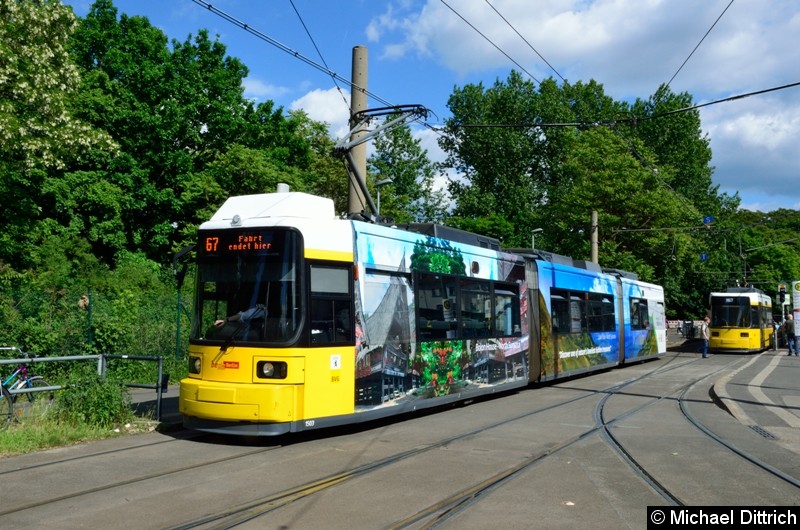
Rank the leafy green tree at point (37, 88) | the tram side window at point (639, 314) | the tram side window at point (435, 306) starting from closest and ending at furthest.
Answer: the tram side window at point (435, 306) → the leafy green tree at point (37, 88) → the tram side window at point (639, 314)

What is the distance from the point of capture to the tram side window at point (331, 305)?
9219 millimetres

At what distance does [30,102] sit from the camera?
55.7ft

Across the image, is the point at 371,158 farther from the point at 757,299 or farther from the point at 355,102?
the point at 355,102

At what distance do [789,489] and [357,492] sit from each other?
4159 millimetres

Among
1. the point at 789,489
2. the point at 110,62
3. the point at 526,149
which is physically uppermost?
the point at 526,149

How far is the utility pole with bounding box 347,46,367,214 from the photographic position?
14.6m

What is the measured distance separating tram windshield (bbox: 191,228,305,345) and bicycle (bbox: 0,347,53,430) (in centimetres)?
236

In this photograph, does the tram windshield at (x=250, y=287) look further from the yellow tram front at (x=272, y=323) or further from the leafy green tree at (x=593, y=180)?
the leafy green tree at (x=593, y=180)

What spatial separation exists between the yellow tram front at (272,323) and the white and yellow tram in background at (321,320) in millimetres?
14

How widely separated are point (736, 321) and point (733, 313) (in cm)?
43

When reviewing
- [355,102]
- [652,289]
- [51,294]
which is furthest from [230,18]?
[652,289]

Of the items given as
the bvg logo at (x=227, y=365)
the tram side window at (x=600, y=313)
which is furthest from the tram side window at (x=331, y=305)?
the tram side window at (x=600, y=313)

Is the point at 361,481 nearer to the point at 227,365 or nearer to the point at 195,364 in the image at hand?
the point at 227,365

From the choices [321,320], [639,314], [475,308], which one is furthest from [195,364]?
[639,314]
